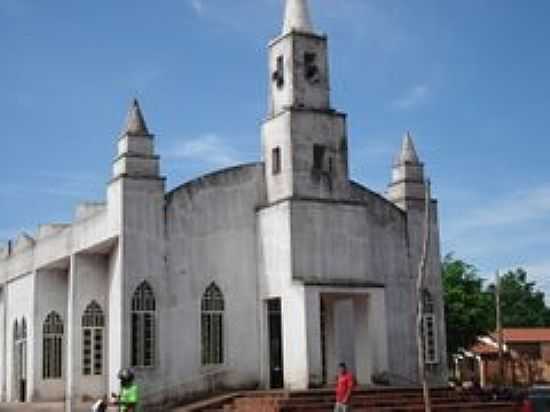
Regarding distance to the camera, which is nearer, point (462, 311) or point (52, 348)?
point (52, 348)

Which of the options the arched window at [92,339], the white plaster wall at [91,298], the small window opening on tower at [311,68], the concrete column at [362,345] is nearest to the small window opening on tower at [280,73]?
the small window opening on tower at [311,68]

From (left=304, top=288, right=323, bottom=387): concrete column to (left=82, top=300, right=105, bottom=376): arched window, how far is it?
6.90 m

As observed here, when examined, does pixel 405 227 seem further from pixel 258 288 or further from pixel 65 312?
pixel 65 312

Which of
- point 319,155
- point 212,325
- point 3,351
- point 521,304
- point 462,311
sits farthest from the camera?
point 521,304

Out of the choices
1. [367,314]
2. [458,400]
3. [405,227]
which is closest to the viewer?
[458,400]

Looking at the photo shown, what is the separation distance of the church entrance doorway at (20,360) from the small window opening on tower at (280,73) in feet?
42.4

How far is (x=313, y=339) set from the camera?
85.9 feet

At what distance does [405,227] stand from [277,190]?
505 centimetres

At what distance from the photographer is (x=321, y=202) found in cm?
2800

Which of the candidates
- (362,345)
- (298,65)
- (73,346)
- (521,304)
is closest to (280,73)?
(298,65)

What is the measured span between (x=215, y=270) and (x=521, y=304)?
232 ft

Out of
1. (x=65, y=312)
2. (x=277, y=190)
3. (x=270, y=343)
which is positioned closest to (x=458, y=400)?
(x=270, y=343)

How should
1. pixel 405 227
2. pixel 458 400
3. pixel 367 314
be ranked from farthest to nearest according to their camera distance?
pixel 405 227
pixel 367 314
pixel 458 400

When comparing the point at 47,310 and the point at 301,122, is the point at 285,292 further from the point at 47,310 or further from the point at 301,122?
the point at 47,310
